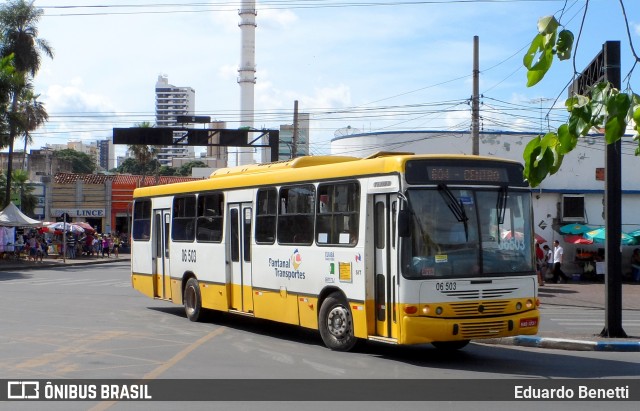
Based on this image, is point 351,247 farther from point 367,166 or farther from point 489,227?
point 489,227

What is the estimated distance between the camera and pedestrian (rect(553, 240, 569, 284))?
3234 centimetres

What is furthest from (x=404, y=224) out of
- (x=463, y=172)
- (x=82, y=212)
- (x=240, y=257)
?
(x=82, y=212)

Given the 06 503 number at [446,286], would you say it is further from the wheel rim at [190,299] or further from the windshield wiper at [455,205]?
the wheel rim at [190,299]

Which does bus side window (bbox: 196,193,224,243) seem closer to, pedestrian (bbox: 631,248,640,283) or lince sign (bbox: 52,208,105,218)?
pedestrian (bbox: 631,248,640,283)

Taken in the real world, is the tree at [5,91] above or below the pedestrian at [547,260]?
above

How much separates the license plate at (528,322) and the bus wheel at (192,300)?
26.5 feet

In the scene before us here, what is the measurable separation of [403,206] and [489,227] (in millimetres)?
1462

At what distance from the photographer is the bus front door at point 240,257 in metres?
16.2

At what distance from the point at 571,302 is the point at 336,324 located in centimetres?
1450

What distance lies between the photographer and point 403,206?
1207 cm

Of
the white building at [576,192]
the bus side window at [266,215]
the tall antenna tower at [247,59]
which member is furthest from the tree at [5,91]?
the tall antenna tower at [247,59]

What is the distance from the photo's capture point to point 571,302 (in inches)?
1009

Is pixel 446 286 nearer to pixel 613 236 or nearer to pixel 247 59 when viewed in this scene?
pixel 613 236

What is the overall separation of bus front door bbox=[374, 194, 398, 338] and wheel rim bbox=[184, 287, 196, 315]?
6.86 m
